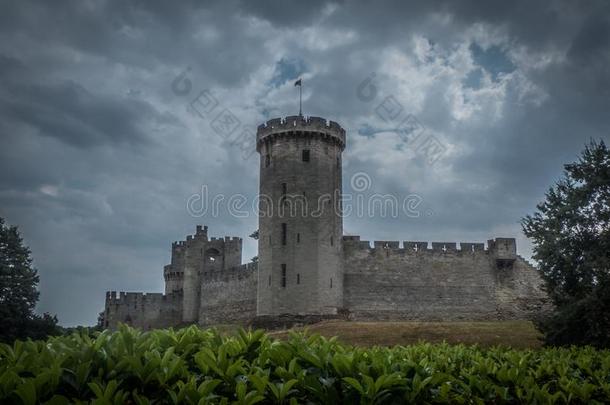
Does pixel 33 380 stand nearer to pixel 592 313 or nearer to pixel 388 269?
pixel 592 313

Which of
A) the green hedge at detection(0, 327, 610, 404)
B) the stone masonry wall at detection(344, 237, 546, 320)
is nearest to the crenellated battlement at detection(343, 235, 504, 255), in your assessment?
the stone masonry wall at detection(344, 237, 546, 320)

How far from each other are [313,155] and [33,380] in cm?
3996

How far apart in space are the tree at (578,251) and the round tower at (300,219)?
19915 millimetres

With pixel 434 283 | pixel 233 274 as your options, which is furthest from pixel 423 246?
pixel 233 274

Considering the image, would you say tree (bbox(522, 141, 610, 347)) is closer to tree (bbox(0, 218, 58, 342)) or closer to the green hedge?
the green hedge

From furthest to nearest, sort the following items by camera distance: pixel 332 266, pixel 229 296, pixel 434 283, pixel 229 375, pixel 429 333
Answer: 1. pixel 229 296
2. pixel 434 283
3. pixel 332 266
4. pixel 429 333
5. pixel 229 375

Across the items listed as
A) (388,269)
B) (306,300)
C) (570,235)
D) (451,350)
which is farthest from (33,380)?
(388,269)

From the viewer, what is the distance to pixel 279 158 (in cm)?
4606

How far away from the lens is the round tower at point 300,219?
44062mm

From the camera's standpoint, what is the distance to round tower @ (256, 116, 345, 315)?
145 feet

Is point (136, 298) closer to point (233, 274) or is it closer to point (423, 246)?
point (233, 274)

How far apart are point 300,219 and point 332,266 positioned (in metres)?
4.15

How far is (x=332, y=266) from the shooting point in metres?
45.4

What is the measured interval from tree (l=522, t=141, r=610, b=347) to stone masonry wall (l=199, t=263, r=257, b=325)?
29824 mm
